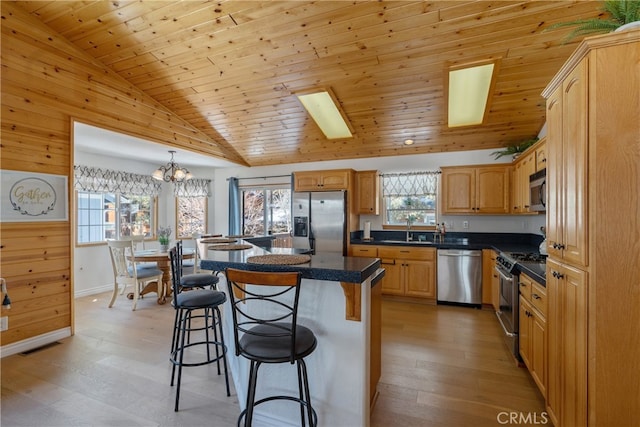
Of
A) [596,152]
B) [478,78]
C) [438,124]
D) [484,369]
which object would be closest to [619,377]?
[596,152]

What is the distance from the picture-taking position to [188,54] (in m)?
3.42

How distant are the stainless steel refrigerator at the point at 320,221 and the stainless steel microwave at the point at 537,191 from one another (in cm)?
262

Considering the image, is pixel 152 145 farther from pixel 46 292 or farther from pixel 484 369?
pixel 484 369

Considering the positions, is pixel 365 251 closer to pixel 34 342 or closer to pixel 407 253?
pixel 407 253

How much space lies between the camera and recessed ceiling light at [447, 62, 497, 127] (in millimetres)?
3404

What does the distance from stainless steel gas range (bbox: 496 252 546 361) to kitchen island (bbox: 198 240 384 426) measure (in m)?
1.59

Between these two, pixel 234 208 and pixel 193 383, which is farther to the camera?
pixel 234 208

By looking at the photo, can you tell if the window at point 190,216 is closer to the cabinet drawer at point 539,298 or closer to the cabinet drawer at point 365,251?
the cabinet drawer at point 365,251

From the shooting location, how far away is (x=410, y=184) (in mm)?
5234

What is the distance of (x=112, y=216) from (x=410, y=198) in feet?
18.0

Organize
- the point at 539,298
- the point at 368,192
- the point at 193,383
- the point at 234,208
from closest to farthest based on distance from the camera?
the point at 539,298 < the point at 193,383 < the point at 368,192 < the point at 234,208

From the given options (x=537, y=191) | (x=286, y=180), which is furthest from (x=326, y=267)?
(x=286, y=180)

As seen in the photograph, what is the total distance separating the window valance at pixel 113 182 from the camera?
495 cm

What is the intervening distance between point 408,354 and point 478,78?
3237 mm
